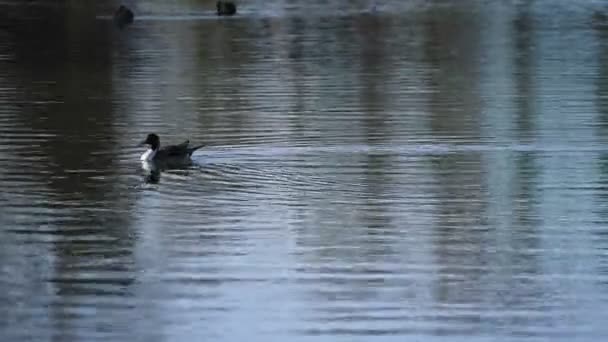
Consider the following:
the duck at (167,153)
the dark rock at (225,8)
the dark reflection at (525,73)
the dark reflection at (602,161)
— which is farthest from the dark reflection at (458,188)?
the dark rock at (225,8)

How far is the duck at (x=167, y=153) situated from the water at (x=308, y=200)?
232 millimetres

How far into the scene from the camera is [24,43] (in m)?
42.2

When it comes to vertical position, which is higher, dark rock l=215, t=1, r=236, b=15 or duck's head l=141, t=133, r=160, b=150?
duck's head l=141, t=133, r=160, b=150

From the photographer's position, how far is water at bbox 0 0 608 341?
12.5 meters

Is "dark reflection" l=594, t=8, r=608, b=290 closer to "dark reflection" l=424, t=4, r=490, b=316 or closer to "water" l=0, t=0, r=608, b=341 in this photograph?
"water" l=0, t=0, r=608, b=341

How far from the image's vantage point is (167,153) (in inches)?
792

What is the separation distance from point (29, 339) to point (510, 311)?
10.4 ft

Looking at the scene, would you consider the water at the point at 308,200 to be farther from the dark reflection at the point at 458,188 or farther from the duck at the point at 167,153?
the duck at the point at 167,153

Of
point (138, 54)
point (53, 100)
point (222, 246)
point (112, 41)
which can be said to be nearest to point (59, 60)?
point (138, 54)

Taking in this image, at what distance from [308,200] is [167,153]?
3.11 m

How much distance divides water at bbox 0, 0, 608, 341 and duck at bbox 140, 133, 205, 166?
232mm

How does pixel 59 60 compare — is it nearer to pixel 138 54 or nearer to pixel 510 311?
pixel 138 54

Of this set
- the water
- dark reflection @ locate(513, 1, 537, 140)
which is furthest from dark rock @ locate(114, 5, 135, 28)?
the water

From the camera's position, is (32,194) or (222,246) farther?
(32,194)
